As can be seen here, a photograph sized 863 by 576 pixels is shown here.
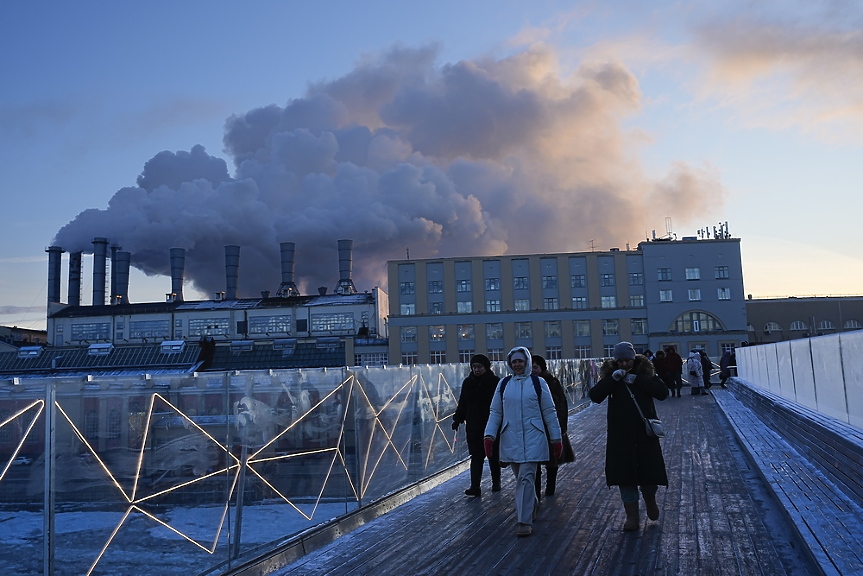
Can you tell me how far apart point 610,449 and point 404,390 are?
4.51 meters

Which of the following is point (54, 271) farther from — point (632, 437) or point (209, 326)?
point (632, 437)

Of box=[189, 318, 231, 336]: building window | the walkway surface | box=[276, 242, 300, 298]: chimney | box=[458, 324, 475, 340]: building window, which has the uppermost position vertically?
box=[276, 242, 300, 298]: chimney

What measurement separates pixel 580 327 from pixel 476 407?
70221mm

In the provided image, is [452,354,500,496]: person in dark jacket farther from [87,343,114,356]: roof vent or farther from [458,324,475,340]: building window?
[87,343,114,356]: roof vent

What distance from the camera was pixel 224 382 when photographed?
6.83 meters

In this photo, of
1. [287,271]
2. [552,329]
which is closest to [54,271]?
[287,271]

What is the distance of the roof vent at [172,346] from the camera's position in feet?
259

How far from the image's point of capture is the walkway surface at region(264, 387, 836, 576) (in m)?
6.34

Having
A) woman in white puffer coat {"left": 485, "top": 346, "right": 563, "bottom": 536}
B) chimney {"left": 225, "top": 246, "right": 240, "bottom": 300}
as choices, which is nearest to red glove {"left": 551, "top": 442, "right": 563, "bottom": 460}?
woman in white puffer coat {"left": 485, "top": 346, "right": 563, "bottom": 536}

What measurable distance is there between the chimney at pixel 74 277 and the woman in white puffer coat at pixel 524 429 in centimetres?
9806

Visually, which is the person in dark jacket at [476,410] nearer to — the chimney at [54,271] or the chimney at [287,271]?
the chimney at [287,271]

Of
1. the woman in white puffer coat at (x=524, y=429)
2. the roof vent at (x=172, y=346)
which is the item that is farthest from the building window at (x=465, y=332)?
the woman in white puffer coat at (x=524, y=429)

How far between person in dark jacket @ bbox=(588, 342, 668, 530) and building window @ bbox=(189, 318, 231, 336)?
268ft

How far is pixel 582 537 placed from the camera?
7352mm
